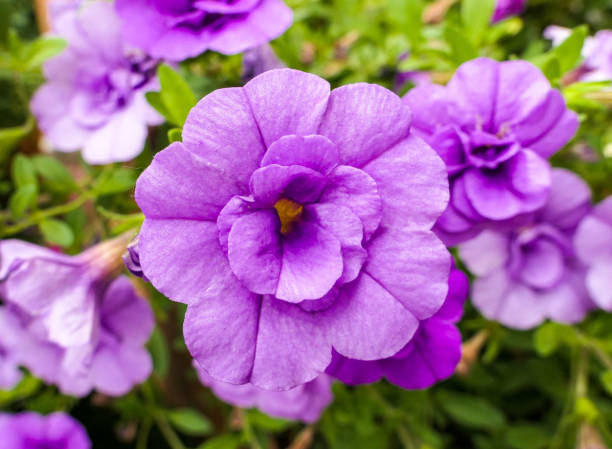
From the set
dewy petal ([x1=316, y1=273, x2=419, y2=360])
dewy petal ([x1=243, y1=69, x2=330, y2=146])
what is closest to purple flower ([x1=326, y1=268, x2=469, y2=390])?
dewy petal ([x1=316, y1=273, x2=419, y2=360])

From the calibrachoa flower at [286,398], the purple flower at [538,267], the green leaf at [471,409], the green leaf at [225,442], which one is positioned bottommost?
the green leaf at [471,409]

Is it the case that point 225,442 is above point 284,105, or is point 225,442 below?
below

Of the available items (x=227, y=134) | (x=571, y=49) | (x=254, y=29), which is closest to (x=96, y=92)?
(x=254, y=29)

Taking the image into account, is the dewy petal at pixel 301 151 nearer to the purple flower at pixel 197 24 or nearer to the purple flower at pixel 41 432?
the purple flower at pixel 197 24

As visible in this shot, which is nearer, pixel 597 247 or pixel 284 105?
pixel 284 105

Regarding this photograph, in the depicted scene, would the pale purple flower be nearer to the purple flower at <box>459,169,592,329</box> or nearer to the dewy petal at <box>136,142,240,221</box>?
the purple flower at <box>459,169,592,329</box>

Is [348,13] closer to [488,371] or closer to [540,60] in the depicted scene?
[540,60]

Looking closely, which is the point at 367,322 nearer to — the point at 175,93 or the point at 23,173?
the point at 175,93

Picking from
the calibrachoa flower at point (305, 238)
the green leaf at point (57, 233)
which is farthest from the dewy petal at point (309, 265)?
the green leaf at point (57, 233)
